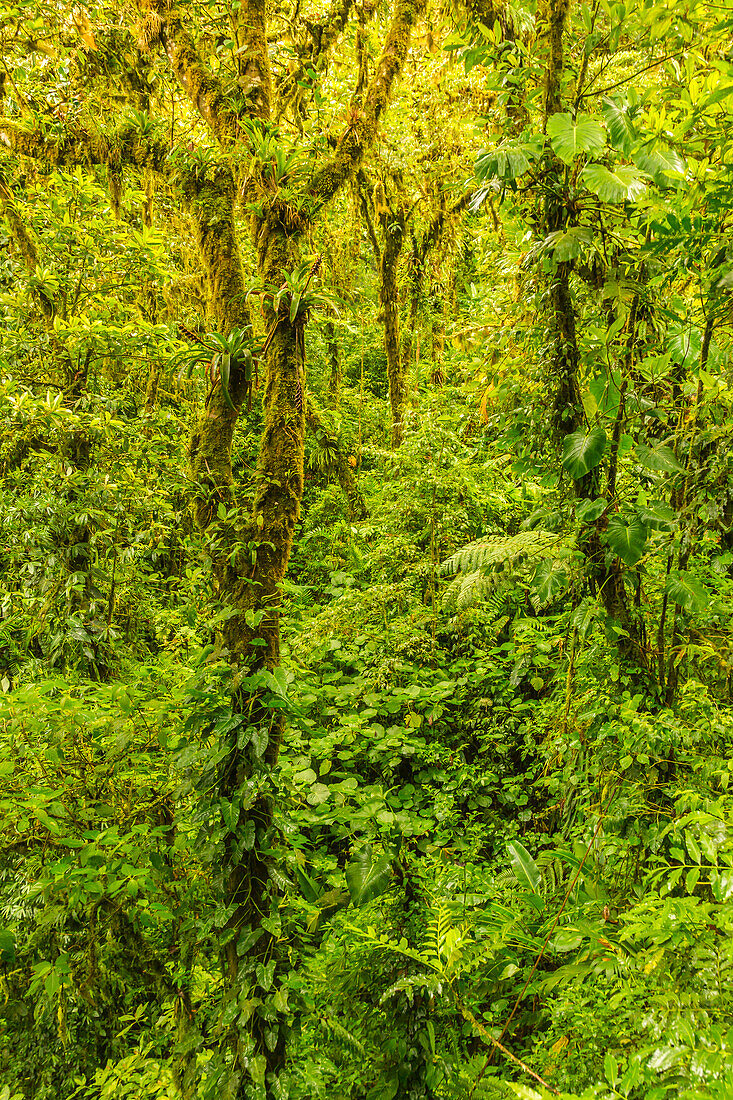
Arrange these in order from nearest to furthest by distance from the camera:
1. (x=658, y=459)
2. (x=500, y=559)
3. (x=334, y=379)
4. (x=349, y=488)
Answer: (x=658, y=459)
(x=500, y=559)
(x=349, y=488)
(x=334, y=379)

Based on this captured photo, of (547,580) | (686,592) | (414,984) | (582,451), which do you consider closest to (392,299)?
(582,451)

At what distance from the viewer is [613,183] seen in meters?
1.87

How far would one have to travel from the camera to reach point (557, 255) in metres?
2.14

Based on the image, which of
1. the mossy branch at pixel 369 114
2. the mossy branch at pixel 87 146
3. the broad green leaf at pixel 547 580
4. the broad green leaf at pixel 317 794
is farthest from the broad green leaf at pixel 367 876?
the mossy branch at pixel 87 146

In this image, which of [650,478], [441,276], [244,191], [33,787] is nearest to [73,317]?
[244,191]

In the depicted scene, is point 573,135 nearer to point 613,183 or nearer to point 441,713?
point 613,183

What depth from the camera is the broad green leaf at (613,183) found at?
1836 mm

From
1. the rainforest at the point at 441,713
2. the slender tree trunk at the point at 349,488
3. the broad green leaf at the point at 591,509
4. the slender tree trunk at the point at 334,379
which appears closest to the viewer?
the rainforest at the point at 441,713

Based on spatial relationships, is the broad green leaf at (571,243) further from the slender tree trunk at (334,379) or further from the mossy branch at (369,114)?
the slender tree trunk at (334,379)

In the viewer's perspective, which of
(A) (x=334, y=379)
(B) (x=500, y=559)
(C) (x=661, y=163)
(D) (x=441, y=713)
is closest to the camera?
(C) (x=661, y=163)

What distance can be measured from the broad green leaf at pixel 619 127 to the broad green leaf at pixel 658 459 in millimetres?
957

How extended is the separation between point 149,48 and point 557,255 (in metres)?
2.69

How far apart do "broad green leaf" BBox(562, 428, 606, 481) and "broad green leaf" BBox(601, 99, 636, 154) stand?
34.9 inches

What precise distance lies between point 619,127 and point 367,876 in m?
2.91
